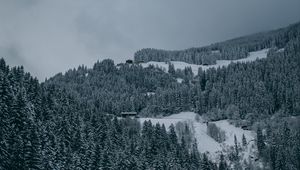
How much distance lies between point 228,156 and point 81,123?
67.7m

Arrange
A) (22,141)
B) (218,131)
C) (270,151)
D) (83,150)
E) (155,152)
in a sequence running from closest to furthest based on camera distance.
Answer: (22,141) → (83,150) → (155,152) → (270,151) → (218,131)

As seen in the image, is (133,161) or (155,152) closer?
(133,161)

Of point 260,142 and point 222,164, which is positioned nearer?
point 222,164

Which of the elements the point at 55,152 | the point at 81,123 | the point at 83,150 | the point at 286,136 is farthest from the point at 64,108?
the point at 286,136

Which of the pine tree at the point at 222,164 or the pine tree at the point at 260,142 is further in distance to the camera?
the pine tree at the point at 260,142

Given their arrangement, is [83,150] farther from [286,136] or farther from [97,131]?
[286,136]

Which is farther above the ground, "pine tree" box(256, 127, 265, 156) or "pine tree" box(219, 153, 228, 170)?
"pine tree" box(256, 127, 265, 156)

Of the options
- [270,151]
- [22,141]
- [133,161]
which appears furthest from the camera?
[270,151]

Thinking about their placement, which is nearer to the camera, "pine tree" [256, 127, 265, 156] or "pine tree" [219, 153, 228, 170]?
"pine tree" [219, 153, 228, 170]

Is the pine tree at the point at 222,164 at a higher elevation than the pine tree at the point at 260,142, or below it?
below

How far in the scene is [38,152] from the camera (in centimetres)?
9081

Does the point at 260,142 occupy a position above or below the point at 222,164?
above

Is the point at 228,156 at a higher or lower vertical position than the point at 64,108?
lower

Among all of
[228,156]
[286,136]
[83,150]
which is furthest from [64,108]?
[286,136]
